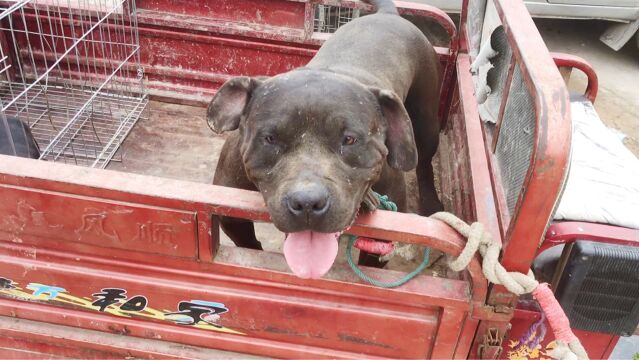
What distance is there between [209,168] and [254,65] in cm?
75

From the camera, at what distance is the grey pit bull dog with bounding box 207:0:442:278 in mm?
1741

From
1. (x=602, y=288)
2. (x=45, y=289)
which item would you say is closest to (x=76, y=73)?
(x=45, y=289)

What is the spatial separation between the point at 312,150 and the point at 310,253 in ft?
1.15

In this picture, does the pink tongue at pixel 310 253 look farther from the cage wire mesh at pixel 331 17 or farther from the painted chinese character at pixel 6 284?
the cage wire mesh at pixel 331 17

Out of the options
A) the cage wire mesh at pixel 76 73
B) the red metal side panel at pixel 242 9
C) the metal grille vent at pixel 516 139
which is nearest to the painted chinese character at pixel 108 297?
the metal grille vent at pixel 516 139

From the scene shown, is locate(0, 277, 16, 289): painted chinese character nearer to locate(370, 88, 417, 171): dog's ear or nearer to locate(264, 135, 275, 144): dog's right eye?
locate(264, 135, 275, 144): dog's right eye

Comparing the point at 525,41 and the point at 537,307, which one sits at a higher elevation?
the point at 525,41

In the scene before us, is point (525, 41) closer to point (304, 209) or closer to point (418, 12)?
point (304, 209)

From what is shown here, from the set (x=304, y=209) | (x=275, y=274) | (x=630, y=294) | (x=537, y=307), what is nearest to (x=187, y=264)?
(x=275, y=274)

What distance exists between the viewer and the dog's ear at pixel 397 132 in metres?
2.12

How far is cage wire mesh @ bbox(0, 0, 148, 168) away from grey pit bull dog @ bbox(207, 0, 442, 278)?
144 centimetres

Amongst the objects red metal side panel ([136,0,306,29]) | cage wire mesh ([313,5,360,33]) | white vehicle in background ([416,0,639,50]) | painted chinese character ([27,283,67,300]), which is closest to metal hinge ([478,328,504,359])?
painted chinese character ([27,283,67,300])

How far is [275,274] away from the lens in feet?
5.86

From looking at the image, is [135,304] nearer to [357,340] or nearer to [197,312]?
[197,312]
